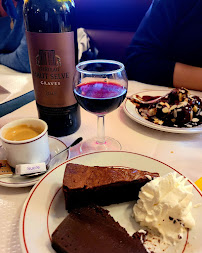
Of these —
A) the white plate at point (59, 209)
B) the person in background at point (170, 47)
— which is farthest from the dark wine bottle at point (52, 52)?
the person in background at point (170, 47)

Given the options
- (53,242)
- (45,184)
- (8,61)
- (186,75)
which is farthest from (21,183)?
(8,61)

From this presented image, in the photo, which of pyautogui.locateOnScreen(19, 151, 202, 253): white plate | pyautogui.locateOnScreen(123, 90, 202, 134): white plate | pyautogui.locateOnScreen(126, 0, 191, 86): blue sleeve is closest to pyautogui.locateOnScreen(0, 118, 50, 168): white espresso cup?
pyautogui.locateOnScreen(19, 151, 202, 253): white plate

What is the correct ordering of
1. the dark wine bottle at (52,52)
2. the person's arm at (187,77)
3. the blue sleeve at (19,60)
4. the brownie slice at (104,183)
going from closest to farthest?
the brownie slice at (104,183), the dark wine bottle at (52,52), the person's arm at (187,77), the blue sleeve at (19,60)

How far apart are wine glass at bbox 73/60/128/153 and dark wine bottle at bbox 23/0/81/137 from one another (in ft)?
0.18

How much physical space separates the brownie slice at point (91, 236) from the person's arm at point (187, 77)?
954 millimetres

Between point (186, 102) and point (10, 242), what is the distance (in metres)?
0.75

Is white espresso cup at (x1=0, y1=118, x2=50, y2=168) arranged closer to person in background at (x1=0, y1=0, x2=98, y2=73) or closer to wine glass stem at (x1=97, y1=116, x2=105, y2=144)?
wine glass stem at (x1=97, y1=116, x2=105, y2=144)

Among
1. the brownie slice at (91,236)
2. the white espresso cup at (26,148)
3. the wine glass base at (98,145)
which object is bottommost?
the wine glass base at (98,145)

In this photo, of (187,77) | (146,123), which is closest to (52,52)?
(146,123)

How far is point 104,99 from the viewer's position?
71cm

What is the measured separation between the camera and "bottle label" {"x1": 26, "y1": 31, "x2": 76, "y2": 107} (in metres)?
0.69

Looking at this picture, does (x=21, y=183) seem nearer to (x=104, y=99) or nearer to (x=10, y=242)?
(x=10, y=242)

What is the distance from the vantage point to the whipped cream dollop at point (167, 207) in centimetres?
50

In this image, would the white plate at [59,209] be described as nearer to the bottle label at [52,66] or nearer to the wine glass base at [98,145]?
the wine glass base at [98,145]
